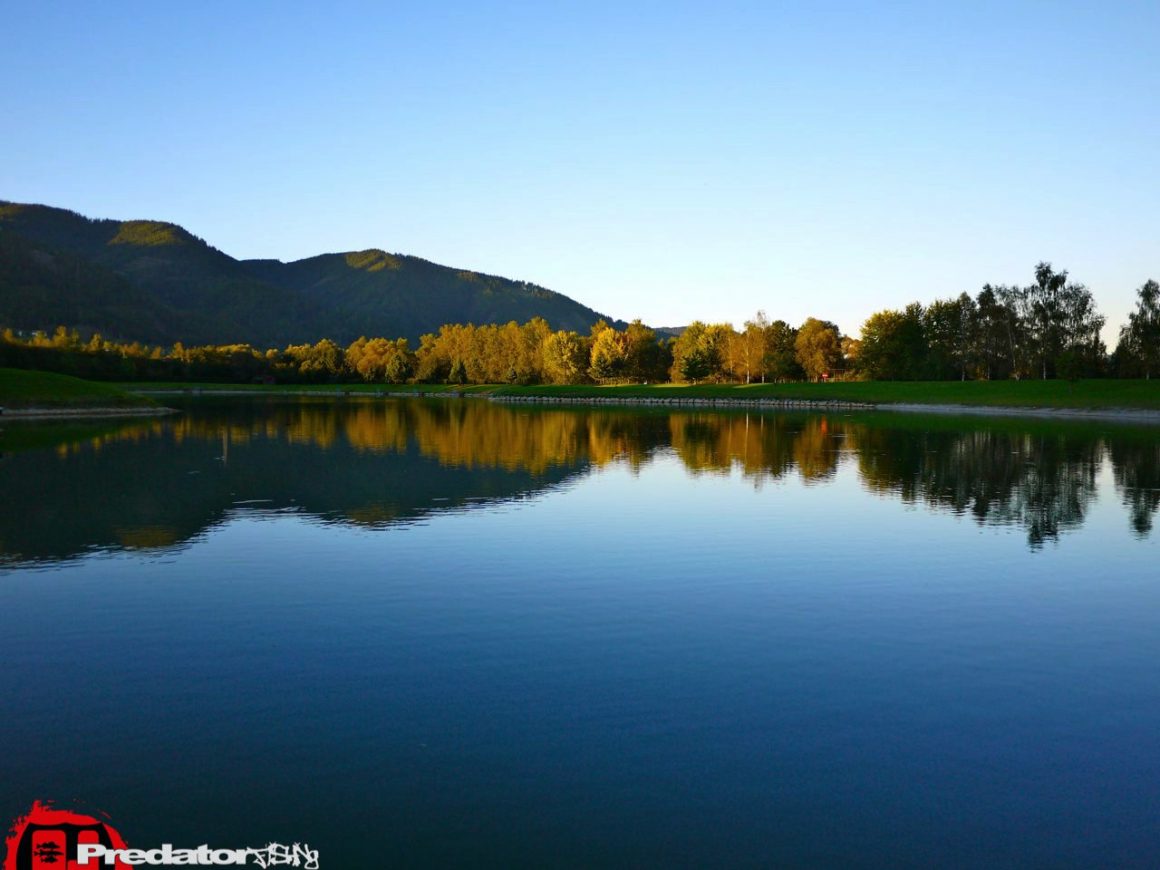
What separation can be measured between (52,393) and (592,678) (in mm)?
99389

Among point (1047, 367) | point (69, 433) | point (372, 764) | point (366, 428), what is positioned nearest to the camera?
point (372, 764)

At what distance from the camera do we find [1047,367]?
14750cm

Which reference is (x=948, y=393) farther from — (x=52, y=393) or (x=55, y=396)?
(x=52, y=393)

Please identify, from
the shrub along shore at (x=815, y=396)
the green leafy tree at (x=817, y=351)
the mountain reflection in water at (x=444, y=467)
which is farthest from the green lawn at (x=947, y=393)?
the mountain reflection in water at (x=444, y=467)

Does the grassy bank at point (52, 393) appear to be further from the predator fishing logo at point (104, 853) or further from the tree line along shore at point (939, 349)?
the predator fishing logo at point (104, 853)

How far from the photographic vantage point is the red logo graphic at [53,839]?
9.08m

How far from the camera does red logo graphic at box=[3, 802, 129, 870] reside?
29.8 ft

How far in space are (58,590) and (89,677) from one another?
23.0ft

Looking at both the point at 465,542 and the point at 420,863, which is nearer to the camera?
the point at 420,863

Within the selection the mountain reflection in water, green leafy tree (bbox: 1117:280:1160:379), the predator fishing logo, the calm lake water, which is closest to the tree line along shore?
green leafy tree (bbox: 1117:280:1160:379)

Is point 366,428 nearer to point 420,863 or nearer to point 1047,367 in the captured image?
point 420,863

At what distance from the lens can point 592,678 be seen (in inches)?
563

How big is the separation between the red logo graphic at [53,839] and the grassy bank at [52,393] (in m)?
94.0

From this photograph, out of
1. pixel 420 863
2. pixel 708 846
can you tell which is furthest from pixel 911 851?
pixel 420 863
